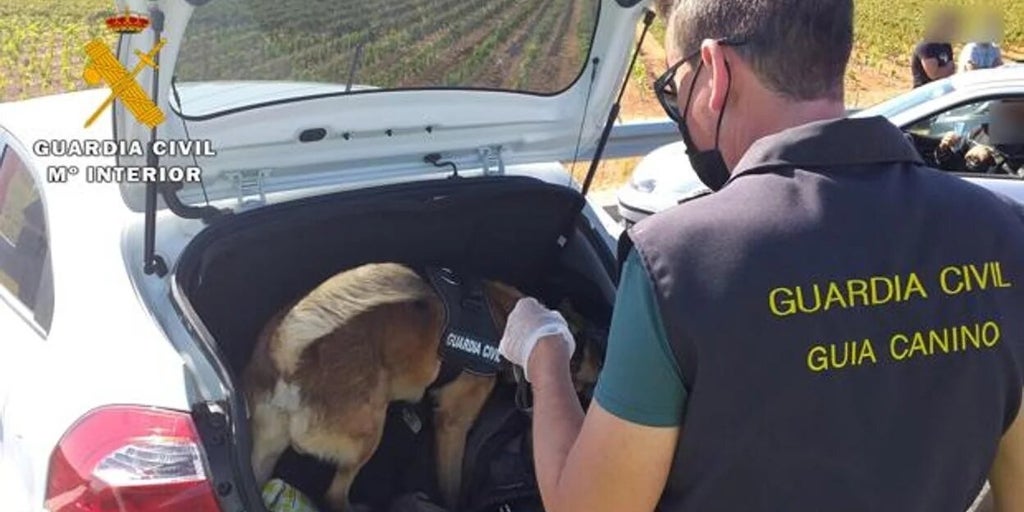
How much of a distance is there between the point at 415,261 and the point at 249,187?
0.59 metres

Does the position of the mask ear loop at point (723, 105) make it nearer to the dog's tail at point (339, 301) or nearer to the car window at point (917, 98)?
the dog's tail at point (339, 301)

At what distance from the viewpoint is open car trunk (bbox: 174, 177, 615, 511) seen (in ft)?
8.33

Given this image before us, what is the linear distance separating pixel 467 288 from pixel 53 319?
3.56 ft

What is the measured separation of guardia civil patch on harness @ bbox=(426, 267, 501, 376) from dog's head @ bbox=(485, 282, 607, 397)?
0.04 metres

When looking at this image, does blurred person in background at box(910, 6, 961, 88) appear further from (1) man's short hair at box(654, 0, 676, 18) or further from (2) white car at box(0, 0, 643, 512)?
(1) man's short hair at box(654, 0, 676, 18)

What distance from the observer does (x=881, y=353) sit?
128cm

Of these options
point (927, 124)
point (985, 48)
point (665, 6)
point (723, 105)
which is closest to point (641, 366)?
point (723, 105)

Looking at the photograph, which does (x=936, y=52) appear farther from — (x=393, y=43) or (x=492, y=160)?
(x=393, y=43)

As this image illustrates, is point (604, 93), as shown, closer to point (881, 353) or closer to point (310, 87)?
point (310, 87)

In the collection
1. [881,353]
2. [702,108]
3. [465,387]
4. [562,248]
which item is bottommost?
[465,387]

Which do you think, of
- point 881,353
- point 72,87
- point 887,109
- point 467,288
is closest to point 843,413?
point 881,353

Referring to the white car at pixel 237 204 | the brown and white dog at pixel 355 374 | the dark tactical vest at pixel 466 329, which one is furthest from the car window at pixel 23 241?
the dark tactical vest at pixel 466 329

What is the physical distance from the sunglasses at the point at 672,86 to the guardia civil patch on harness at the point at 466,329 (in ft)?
3.76

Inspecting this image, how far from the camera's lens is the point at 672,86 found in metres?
1.60
